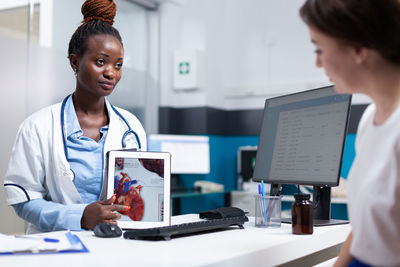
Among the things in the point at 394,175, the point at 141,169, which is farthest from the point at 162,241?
the point at 394,175

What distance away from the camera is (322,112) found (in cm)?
151

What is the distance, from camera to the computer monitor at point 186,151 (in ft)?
13.1

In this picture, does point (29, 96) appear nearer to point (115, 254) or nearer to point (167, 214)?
point (167, 214)

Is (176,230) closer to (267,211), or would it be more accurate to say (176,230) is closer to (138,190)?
(138,190)

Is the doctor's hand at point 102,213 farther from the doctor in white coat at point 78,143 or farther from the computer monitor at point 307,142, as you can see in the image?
the computer monitor at point 307,142

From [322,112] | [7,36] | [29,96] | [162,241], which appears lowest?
[162,241]

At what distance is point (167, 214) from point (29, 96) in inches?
84.8

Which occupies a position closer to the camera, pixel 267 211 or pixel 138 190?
pixel 138 190

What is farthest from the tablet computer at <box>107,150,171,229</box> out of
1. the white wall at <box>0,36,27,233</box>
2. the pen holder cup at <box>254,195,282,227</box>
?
the white wall at <box>0,36,27,233</box>

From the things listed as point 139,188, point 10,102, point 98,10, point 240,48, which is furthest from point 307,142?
point 240,48

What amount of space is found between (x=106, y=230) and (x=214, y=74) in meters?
3.71

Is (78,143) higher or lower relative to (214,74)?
lower

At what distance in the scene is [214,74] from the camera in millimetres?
4789

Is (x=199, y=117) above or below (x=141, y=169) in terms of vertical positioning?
above
